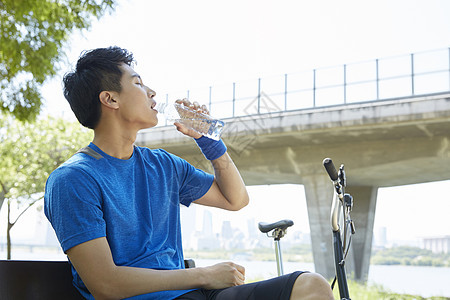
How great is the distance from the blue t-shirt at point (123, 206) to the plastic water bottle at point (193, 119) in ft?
0.36

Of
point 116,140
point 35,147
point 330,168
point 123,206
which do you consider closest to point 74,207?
point 123,206

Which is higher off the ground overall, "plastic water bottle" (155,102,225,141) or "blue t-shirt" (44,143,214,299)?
"plastic water bottle" (155,102,225,141)

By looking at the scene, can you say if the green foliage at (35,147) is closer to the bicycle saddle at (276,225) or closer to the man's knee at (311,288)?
the bicycle saddle at (276,225)

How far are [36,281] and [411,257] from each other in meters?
5.11

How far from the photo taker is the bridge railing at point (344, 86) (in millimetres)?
5117

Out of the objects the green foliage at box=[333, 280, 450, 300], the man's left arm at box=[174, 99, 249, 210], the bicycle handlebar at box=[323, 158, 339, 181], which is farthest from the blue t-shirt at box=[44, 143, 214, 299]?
the green foliage at box=[333, 280, 450, 300]

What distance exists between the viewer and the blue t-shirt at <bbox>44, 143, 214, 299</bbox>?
3.21 ft

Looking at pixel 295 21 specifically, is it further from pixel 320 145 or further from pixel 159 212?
pixel 159 212

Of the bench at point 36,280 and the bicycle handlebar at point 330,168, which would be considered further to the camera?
the bicycle handlebar at point 330,168

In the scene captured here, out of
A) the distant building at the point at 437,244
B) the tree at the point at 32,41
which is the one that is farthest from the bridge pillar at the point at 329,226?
the tree at the point at 32,41

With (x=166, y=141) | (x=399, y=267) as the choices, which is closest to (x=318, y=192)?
(x=399, y=267)

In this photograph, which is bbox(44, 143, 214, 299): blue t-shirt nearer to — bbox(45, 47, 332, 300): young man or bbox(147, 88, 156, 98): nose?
bbox(45, 47, 332, 300): young man

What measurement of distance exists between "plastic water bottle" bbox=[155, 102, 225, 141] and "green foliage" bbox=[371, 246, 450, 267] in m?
4.81

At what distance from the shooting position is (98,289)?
0.96 metres
